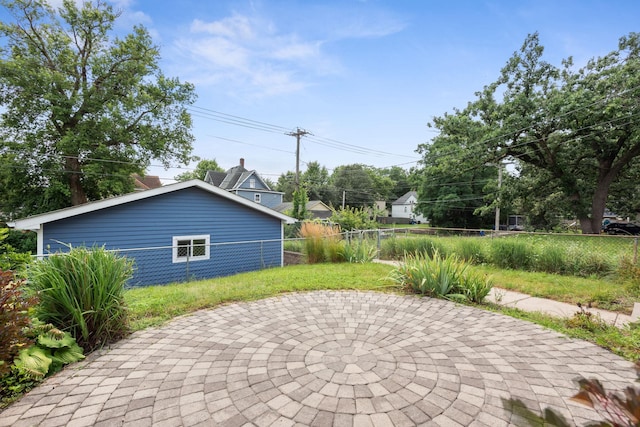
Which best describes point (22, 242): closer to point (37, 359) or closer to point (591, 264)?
point (37, 359)

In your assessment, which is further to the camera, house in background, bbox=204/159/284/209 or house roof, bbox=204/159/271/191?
house roof, bbox=204/159/271/191

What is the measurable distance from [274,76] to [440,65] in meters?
5.57

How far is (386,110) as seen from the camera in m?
12.8

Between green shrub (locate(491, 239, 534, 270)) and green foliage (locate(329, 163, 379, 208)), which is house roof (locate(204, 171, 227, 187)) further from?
green shrub (locate(491, 239, 534, 270))

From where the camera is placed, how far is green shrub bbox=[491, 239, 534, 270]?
7.24 metres

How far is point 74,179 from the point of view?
15.7m

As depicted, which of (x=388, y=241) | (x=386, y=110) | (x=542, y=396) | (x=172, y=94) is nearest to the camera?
(x=542, y=396)

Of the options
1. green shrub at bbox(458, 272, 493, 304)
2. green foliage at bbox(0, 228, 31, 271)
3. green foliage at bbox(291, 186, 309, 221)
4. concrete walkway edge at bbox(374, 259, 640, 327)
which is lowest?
concrete walkway edge at bbox(374, 259, 640, 327)

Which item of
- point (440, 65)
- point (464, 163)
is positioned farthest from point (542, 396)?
point (464, 163)

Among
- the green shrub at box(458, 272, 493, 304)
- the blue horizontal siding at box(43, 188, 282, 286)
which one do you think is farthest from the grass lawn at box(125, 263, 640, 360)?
the blue horizontal siding at box(43, 188, 282, 286)

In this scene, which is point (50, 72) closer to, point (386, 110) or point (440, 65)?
point (386, 110)

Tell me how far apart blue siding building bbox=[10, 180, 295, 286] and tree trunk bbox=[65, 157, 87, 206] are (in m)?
9.45

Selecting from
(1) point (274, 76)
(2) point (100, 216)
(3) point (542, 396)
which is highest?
(1) point (274, 76)

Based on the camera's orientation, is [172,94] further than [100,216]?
Yes
